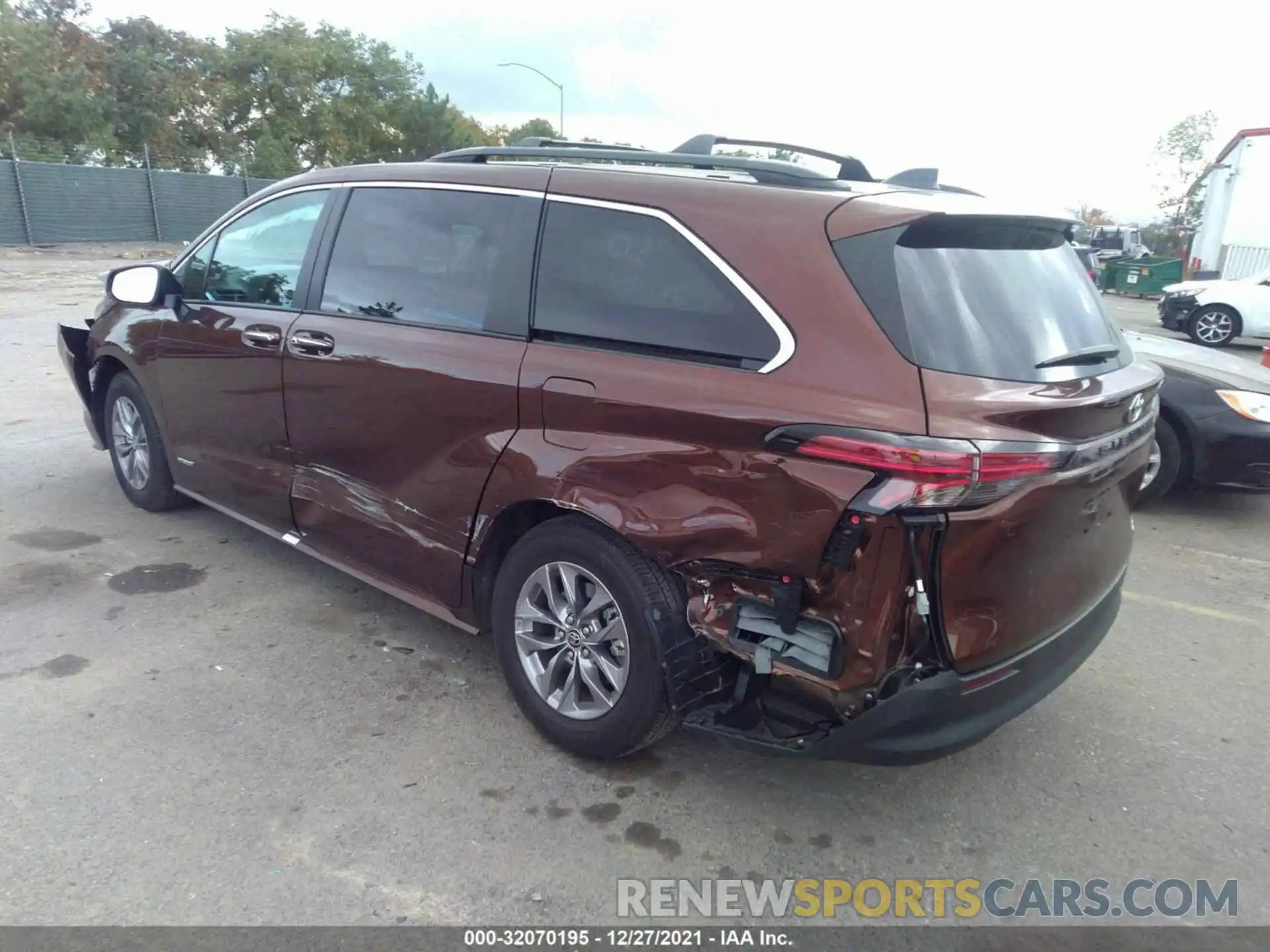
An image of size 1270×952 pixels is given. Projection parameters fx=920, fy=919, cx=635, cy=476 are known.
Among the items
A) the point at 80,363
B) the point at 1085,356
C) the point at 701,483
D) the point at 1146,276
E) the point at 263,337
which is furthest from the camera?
the point at 1146,276

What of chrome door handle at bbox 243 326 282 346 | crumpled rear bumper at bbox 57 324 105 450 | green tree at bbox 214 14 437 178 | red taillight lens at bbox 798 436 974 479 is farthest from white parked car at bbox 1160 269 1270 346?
green tree at bbox 214 14 437 178

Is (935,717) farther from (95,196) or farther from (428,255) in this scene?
(95,196)

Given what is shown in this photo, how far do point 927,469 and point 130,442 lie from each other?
465cm

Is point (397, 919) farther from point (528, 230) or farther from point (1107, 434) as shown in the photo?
point (1107, 434)

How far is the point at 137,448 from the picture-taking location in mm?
5176

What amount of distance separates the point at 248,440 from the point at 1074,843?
12.0 ft

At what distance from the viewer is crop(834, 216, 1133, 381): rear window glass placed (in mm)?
2453

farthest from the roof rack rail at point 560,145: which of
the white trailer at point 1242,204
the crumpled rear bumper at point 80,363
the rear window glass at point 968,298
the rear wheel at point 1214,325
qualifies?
the white trailer at point 1242,204

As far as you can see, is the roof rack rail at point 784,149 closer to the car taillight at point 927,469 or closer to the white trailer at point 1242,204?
the car taillight at point 927,469

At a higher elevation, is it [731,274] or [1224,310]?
[731,274]

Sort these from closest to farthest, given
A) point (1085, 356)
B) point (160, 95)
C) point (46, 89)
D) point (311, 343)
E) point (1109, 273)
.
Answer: point (1085, 356) < point (311, 343) < point (1109, 273) < point (46, 89) < point (160, 95)

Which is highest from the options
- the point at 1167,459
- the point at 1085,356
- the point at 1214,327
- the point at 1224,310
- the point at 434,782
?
the point at 1085,356

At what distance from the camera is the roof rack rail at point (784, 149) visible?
3.16 m

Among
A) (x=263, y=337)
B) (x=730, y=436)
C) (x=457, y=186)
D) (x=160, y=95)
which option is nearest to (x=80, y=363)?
(x=263, y=337)
